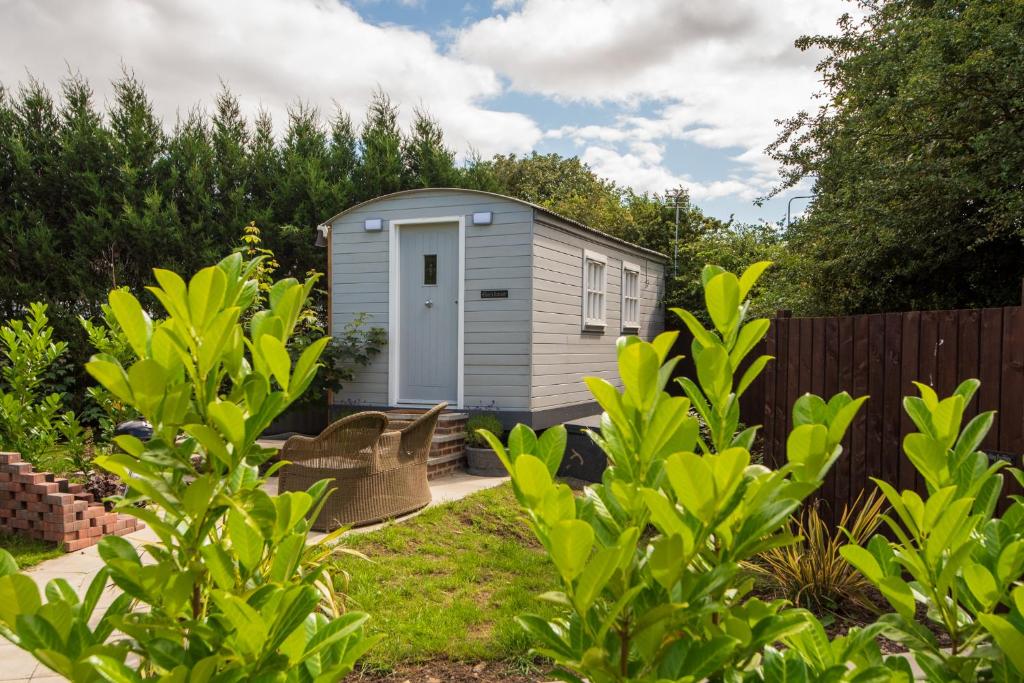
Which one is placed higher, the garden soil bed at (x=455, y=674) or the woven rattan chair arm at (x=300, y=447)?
the woven rattan chair arm at (x=300, y=447)

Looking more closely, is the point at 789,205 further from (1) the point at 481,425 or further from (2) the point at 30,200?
(2) the point at 30,200

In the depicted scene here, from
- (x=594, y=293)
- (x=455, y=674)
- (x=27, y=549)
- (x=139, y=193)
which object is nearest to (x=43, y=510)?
(x=27, y=549)

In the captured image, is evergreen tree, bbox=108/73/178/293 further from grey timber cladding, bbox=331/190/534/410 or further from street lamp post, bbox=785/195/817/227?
street lamp post, bbox=785/195/817/227

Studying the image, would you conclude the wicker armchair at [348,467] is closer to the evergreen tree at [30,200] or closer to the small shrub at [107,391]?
the small shrub at [107,391]

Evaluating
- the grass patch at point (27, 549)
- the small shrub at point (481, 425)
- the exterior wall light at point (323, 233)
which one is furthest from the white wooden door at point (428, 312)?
the grass patch at point (27, 549)

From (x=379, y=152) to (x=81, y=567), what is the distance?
9277mm

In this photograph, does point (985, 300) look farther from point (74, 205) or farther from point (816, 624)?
point (74, 205)

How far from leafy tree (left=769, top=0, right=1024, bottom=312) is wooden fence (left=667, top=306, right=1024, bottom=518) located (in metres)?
2.88

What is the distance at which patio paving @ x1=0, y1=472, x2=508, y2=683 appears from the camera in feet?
9.20

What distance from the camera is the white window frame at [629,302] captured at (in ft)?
35.0

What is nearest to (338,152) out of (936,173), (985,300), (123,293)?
(936,173)

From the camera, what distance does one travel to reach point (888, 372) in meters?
4.00

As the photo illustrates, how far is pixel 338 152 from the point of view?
39.8ft

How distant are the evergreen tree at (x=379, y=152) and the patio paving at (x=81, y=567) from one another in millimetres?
6347
